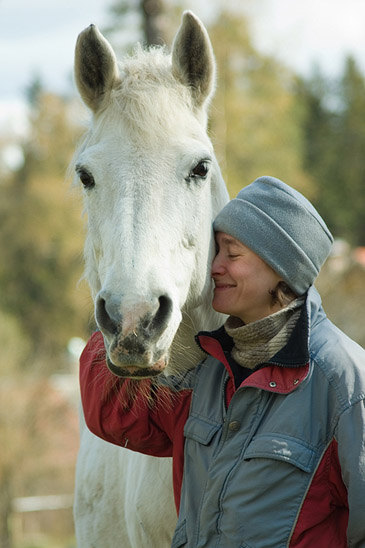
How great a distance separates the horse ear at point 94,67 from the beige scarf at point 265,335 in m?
1.12

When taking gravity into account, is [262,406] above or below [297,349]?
below

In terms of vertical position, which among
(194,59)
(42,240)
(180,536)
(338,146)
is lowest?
(338,146)

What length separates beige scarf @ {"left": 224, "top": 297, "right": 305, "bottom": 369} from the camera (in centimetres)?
241

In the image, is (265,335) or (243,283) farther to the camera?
(243,283)

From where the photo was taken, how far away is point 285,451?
88.3 inches

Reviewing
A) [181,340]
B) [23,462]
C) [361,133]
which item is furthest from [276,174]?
[361,133]

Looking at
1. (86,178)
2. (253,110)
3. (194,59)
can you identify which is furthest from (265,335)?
(253,110)

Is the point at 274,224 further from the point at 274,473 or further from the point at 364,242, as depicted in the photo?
the point at 364,242

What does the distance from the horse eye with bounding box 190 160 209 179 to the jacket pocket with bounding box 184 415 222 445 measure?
0.89 meters

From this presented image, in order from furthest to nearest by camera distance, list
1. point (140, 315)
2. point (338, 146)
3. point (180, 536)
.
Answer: point (338, 146) < point (180, 536) < point (140, 315)

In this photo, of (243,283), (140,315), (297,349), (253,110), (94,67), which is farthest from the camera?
(253,110)

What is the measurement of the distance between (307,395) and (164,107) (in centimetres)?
119

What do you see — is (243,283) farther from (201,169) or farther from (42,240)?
(42,240)

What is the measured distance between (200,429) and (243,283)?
536mm
